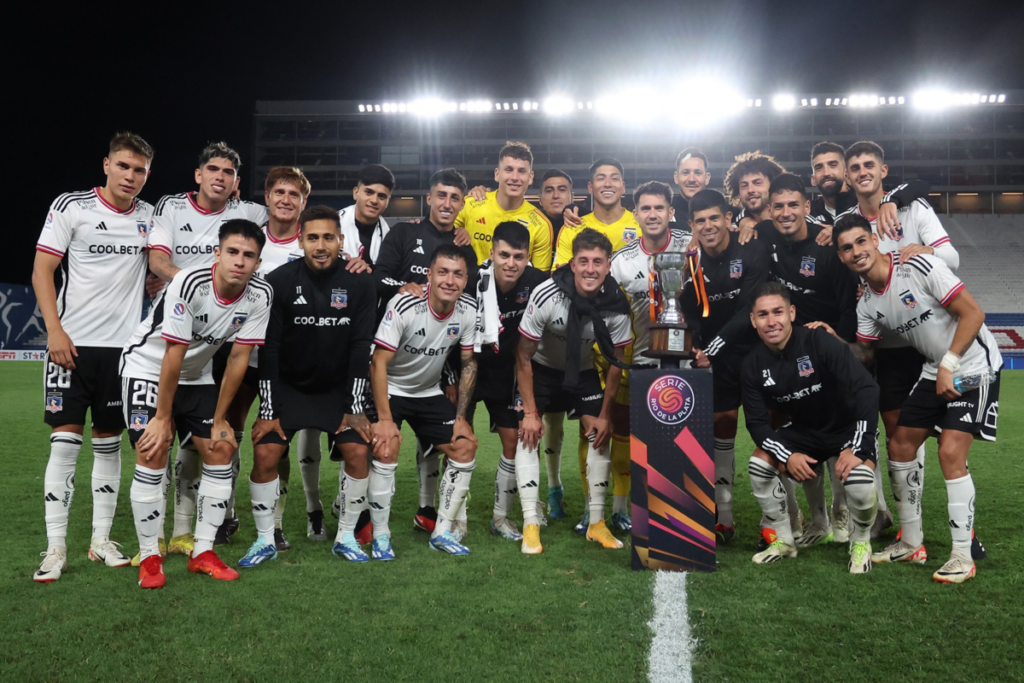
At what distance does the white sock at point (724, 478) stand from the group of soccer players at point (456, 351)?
18 mm

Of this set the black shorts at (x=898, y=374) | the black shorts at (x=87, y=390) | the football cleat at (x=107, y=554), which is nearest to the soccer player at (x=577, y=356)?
the black shorts at (x=898, y=374)

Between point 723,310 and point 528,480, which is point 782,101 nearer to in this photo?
point 723,310

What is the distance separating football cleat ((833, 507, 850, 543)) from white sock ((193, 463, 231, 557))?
3.45m

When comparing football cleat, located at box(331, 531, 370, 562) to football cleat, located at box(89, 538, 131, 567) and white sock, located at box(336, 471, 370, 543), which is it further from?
football cleat, located at box(89, 538, 131, 567)

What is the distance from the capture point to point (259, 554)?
13.0 feet

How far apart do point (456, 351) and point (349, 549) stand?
1348 millimetres

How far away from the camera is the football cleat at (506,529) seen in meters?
4.59

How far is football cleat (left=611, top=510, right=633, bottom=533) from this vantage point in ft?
15.6

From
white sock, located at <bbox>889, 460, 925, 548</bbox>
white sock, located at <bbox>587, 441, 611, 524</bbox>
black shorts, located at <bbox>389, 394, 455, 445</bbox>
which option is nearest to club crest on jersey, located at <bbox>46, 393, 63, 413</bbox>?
black shorts, located at <bbox>389, 394, 455, 445</bbox>

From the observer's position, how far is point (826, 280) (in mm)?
4520

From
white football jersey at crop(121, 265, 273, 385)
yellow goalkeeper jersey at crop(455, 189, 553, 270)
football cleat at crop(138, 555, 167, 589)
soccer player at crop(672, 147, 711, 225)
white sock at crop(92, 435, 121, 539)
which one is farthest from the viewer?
soccer player at crop(672, 147, 711, 225)

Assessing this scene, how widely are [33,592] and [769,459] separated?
12.0ft

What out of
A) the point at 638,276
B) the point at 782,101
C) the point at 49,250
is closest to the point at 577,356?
the point at 638,276

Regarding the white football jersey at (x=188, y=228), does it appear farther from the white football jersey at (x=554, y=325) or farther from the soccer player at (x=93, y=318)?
the white football jersey at (x=554, y=325)
